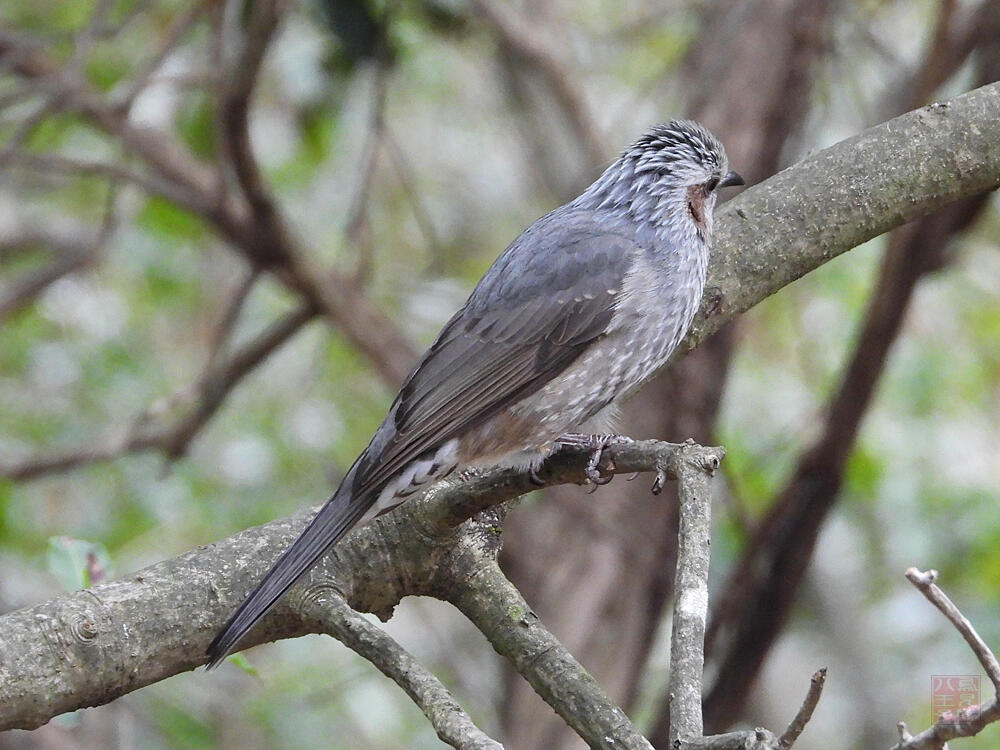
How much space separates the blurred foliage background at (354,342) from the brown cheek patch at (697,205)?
4.56 ft

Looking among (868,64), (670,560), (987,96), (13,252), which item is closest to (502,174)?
(868,64)

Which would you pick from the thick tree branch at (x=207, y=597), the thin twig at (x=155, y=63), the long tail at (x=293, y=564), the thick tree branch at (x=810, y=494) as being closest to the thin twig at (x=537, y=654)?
the thick tree branch at (x=207, y=597)

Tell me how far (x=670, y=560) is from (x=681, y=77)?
2.44 metres

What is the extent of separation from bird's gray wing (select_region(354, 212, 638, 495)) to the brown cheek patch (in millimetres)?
219

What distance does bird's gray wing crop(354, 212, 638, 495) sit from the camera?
3.52 m

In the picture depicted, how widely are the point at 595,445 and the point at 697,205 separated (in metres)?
1.04

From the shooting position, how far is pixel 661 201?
3.92 meters

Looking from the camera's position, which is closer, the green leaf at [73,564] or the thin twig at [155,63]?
the green leaf at [73,564]

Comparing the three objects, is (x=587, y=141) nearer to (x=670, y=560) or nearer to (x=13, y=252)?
(x=670, y=560)

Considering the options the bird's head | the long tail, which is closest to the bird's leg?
the long tail

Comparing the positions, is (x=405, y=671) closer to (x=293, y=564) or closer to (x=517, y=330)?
(x=293, y=564)

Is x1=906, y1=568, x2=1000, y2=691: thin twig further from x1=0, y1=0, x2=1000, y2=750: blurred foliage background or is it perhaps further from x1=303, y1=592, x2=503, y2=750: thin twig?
x1=0, y1=0, x2=1000, y2=750: blurred foliage background

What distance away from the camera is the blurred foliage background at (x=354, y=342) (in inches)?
215

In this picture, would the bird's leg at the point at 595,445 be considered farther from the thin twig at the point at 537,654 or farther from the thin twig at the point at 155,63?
the thin twig at the point at 155,63
